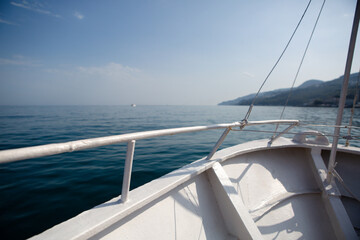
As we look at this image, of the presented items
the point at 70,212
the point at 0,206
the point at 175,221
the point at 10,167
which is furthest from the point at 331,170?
the point at 10,167

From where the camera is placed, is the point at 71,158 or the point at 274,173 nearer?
the point at 274,173

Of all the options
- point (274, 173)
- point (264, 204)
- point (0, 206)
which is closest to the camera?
point (264, 204)

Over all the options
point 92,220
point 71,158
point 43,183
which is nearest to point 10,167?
point 71,158

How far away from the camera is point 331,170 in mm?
2436

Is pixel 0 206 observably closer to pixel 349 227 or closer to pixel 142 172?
pixel 142 172

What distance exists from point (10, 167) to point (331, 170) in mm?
6985

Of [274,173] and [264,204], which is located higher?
[274,173]

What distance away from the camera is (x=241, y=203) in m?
1.71

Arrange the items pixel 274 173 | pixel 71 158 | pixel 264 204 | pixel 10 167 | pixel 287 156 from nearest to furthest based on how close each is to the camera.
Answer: pixel 264 204 → pixel 274 173 → pixel 287 156 → pixel 10 167 → pixel 71 158

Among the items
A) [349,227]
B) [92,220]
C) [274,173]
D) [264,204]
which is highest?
[92,220]

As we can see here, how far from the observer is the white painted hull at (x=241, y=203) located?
3.92 ft

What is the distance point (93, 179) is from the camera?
3523 millimetres

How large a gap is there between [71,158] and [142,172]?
2.55 metres

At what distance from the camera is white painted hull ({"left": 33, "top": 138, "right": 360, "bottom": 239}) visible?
1194 millimetres
